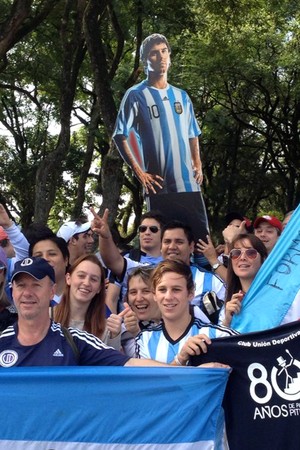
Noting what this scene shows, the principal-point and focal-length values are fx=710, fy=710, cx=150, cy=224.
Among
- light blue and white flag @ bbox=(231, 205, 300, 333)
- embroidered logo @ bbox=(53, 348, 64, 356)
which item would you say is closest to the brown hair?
embroidered logo @ bbox=(53, 348, 64, 356)

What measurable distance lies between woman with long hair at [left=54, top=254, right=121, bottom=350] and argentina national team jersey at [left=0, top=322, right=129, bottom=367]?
63 cm

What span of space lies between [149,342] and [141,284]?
0.78 meters

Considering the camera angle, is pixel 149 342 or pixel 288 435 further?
pixel 149 342

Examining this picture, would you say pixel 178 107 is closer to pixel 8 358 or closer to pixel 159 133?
pixel 159 133

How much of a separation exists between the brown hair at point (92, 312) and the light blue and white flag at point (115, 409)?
2.53ft

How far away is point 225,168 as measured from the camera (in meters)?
24.6

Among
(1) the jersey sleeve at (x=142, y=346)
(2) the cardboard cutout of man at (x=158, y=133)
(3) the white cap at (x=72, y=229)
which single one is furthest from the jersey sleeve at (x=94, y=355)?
(2) the cardboard cutout of man at (x=158, y=133)

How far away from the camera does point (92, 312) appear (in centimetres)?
459

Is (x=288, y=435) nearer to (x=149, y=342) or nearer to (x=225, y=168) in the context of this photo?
(x=149, y=342)

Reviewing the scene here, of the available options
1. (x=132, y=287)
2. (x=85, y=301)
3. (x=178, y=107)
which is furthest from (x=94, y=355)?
(x=178, y=107)

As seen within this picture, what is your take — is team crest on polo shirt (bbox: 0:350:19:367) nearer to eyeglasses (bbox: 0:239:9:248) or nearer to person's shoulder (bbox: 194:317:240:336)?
person's shoulder (bbox: 194:317:240:336)

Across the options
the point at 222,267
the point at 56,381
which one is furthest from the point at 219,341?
the point at 222,267

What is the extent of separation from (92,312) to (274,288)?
128 centimetres

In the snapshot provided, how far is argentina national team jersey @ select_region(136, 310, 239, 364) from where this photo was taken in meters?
4.19
